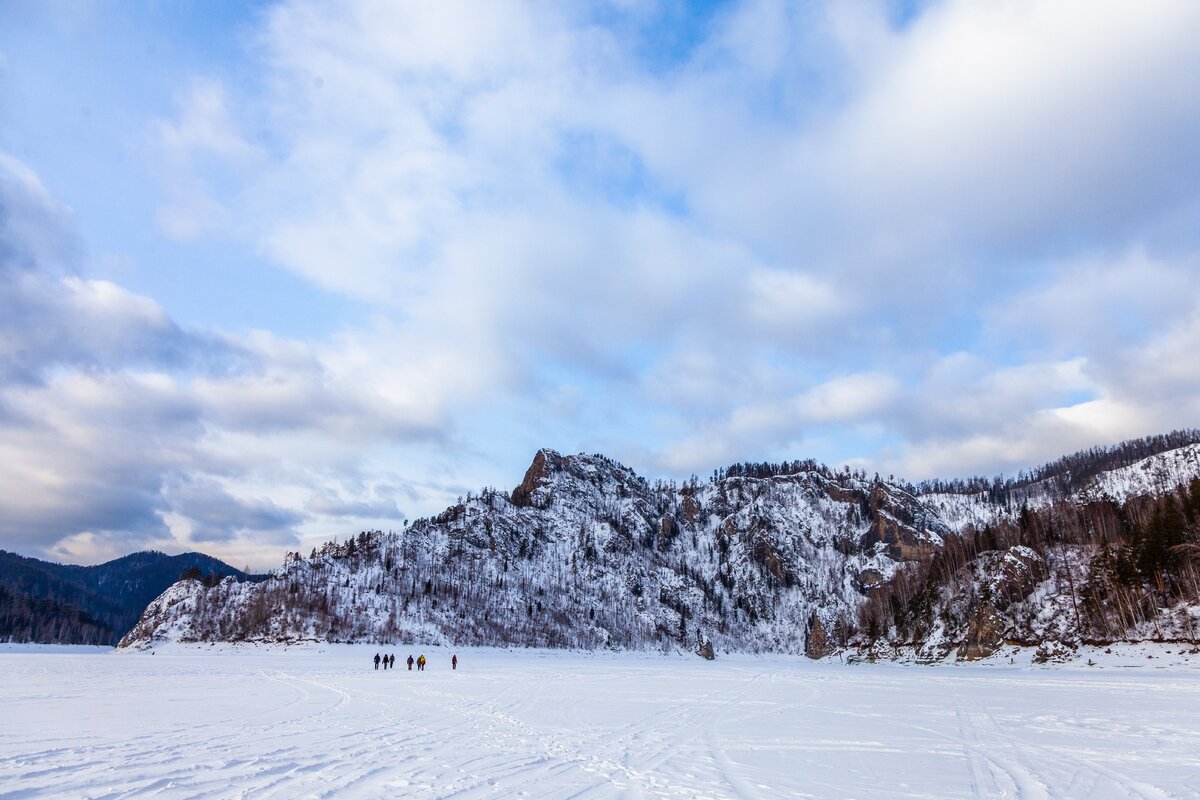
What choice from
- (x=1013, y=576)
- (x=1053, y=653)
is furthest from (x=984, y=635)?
(x=1013, y=576)

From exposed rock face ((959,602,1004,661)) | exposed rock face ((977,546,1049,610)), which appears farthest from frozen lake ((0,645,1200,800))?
exposed rock face ((977,546,1049,610))

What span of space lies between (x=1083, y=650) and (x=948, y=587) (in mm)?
46862

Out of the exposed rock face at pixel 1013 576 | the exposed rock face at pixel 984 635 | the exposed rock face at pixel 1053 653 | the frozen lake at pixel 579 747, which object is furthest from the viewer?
the exposed rock face at pixel 1013 576

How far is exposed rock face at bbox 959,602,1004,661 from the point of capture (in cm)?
8400

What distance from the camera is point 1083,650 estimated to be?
2842 inches

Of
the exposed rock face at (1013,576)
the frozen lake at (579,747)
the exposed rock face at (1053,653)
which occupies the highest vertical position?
the exposed rock face at (1013,576)

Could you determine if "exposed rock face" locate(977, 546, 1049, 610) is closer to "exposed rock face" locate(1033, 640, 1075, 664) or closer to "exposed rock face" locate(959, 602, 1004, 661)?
"exposed rock face" locate(959, 602, 1004, 661)

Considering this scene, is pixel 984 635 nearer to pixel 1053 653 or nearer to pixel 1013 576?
pixel 1053 653

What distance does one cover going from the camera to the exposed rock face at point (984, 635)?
84000 mm

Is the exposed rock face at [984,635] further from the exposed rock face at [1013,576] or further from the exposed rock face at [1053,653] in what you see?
the exposed rock face at [1053,653]

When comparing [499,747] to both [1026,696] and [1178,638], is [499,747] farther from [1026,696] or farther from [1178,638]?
[1178,638]

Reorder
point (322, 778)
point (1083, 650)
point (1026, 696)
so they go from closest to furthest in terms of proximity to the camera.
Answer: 1. point (322, 778)
2. point (1026, 696)
3. point (1083, 650)

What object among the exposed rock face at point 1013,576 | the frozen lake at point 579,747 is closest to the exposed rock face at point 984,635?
the exposed rock face at point 1013,576

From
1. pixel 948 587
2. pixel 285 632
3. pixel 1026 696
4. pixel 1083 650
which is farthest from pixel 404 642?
pixel 1026 696
